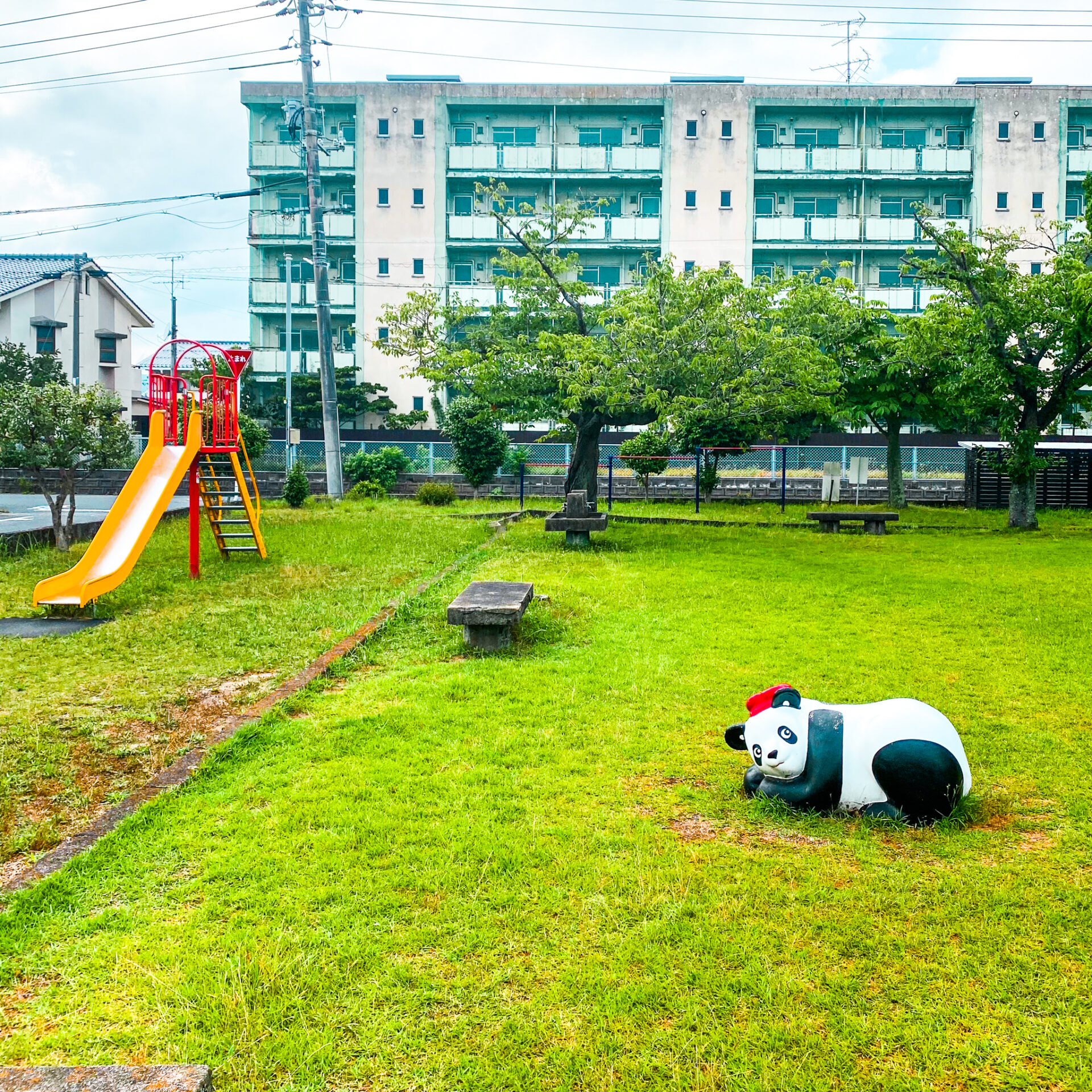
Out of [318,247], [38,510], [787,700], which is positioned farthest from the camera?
[318,247]

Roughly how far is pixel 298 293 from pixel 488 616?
35.0 m

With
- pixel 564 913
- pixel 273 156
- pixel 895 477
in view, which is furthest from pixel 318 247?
pixel 564 913

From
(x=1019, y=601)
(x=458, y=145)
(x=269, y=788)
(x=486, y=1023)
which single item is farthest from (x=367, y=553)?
(x=458, y=145)

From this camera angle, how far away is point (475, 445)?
1099 inches

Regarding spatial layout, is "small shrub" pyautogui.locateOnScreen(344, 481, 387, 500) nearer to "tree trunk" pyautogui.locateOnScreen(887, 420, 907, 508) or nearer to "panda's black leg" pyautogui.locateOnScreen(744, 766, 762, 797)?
"tree trunk" pyautogui.locateOnScreen(887, 420, 907, 508)

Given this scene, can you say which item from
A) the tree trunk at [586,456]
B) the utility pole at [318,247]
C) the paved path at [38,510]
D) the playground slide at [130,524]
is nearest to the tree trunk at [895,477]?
the tree trunk at [586,456]

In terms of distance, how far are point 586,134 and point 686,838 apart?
41250 mm

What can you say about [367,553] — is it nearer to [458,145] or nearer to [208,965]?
[208,965]

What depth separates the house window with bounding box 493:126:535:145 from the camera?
4162cm

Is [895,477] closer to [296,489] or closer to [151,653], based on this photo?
[296,489]

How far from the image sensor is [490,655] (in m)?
8.02

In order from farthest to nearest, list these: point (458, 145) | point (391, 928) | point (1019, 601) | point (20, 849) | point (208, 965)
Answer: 1. point (458, 145)
2. point (1019, 601)
3. point (20, 849)
4. point (391, 928)
5. point (208, 965)

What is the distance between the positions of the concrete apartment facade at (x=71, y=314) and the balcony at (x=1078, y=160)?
38466 millimetres

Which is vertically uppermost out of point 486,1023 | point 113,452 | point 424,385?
point 424,385
